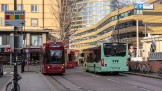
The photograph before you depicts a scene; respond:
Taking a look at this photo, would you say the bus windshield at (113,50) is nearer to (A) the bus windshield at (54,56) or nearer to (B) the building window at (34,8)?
(A) the bus windshield at (54,56)

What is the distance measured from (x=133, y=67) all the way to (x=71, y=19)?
1166 inches

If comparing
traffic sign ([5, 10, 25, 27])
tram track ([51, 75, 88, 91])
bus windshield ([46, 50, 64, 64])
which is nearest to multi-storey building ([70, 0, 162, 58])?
bus windshield ([46, 50, 64, 64])

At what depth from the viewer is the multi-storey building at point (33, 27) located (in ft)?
266

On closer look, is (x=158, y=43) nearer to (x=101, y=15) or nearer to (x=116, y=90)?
(x=116, y=90)

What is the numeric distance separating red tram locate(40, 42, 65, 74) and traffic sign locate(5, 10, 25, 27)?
23052mm

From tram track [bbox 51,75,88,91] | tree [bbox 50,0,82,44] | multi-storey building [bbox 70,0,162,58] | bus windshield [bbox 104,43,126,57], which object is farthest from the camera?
multi-storey building [bbox 70,0,162,58]

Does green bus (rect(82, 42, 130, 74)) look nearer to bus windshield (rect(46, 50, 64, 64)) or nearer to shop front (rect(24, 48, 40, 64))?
bus windshield (rect(46, 50, 64, 64))

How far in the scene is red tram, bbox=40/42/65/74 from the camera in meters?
38.3

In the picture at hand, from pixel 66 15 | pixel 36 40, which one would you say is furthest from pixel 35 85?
pixel 36 40

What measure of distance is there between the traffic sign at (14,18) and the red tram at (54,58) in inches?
908

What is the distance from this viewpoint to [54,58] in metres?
38.4

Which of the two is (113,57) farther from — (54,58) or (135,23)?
(135,23)

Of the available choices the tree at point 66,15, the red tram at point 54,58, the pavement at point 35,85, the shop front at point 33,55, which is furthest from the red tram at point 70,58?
the pavement at point 35,85

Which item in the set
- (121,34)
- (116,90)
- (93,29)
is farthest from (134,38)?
(116,90)
